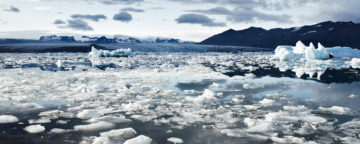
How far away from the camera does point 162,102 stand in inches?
231

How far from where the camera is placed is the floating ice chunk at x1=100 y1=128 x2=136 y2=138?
3632mm

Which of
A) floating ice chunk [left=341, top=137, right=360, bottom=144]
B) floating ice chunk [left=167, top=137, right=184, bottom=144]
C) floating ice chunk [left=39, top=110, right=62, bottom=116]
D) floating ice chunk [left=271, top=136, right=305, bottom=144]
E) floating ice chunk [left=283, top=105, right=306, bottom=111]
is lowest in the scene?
floating ice chunk [left=39, top=110, right=62, bottom=116]

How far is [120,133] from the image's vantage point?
3693 mm

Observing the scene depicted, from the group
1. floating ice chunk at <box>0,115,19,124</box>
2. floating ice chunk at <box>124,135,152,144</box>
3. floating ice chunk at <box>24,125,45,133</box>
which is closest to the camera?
floating ice chunk at <box>124,135,152,144</box>

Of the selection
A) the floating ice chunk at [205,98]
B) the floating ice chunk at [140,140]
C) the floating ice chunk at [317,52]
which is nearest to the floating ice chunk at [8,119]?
the floating ice chunk at [140,140]

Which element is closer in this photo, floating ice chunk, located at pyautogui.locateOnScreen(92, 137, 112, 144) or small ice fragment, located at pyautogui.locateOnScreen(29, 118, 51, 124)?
floating ice chunk, located at pyautogui.locateOnScreen(92, 137, 112, 144)

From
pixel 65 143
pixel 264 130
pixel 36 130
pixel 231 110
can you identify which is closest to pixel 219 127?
pixel 264 130

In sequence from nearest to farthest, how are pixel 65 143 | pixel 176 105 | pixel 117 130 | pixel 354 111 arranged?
pixel 65 143
pixel 117 130
pixel 354 111
pixel 176 105

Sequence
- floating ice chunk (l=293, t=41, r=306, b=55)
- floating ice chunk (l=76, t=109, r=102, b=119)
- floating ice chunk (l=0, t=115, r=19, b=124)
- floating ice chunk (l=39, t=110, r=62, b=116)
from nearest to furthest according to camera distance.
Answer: floating ice chunk (l=0, t=115, r=19, b=124) < floating ice chunk (l=76, t=109, r=102, b=119) < floating ice chunk (l=39, t=110, r=62, b=116) < floating ice chunk (l=293, t=41, r=306, b=55)

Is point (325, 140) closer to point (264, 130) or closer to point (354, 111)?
point (264, 130)

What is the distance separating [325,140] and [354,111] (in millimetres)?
2005

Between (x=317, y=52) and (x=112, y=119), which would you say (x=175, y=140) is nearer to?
(x=112, y=119)

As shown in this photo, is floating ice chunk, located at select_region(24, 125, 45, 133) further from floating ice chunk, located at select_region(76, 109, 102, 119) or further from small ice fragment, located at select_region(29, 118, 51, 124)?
floating ice chunk, located at select_region(76, 109, 102, 119)

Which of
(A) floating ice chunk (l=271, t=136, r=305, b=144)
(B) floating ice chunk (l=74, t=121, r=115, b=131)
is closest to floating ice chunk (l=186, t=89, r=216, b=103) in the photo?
(B) floating ice chunk (l=74, t=121, r=115, b=131)
